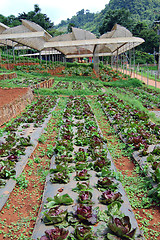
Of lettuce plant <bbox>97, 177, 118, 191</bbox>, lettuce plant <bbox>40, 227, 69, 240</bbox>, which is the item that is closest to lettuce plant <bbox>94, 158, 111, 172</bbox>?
lettuce plant <bbox>97, 177, 118, 191</bbox>

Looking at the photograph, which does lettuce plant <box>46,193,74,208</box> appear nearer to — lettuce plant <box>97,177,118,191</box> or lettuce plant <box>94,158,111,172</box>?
lettuce plant <box>97,177,118,191</box>

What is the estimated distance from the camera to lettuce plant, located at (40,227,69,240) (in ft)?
10.0

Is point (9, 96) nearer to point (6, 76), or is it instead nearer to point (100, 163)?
point (100, 163)

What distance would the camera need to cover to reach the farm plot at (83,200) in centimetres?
326

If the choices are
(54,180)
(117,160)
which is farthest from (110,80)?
(54,180)

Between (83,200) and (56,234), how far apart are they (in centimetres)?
85

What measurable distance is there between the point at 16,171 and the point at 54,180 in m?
1.04

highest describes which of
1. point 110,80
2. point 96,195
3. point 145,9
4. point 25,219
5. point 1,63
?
point 145,9

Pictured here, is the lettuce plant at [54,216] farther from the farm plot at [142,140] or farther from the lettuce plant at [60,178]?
the farm plot at [142,140]

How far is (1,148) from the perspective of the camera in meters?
6.34

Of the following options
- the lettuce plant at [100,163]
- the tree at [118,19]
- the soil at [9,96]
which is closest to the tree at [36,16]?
the tree at [118,19]

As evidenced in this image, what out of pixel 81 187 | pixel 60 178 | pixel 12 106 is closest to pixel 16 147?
pixel 60 178

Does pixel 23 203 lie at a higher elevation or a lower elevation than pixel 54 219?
lower

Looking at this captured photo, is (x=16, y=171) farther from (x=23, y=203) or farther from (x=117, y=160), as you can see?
(x=117, y=160)
